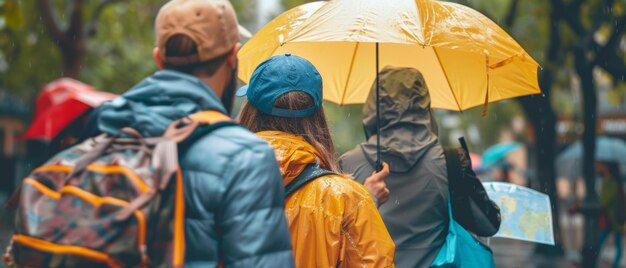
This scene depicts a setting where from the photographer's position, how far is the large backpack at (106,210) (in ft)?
6.36

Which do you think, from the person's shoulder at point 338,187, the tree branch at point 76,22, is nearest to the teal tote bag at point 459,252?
the person's shoulder at point 338,187

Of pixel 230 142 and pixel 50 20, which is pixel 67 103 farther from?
pixel 50 20

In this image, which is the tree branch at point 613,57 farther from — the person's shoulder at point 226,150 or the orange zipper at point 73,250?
the orange zipper at point 73,250

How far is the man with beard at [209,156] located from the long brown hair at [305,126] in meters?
1.15

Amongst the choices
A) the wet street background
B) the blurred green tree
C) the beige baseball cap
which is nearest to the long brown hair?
the beige baseball cap

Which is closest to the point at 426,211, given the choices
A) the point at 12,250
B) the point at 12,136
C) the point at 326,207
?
the point at 326,207

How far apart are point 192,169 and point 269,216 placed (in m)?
0.20

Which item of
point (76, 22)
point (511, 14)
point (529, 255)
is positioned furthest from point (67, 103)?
point (529, 255)

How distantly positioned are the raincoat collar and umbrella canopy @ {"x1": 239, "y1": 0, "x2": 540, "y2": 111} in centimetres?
99

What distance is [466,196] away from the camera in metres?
4.41

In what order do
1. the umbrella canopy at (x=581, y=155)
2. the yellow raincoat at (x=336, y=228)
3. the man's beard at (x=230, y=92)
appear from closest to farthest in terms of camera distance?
the man's beard at (x=230, y=92), the yellow raincoat at (x=336, y=228), the umbrella canopy at (x=581, y=155)

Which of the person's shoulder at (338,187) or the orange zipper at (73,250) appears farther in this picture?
the person's shoulder at (338,187)

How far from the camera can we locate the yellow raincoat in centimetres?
319

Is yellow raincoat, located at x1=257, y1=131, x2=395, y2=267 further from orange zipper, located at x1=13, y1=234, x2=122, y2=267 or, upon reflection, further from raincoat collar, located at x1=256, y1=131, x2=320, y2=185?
orange zipper, located at x1=13, y1=234, x2=122, y2=267
